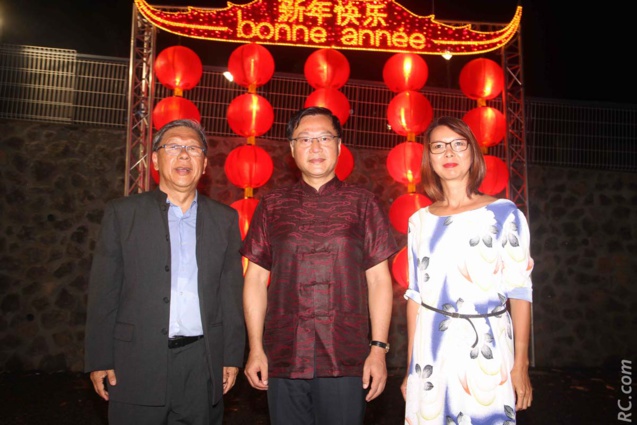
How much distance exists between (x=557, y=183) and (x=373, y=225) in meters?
5.44

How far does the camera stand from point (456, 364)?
178cm

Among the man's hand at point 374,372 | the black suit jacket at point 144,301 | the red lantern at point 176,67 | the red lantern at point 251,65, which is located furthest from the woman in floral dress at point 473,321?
the red lantern at point 176,67

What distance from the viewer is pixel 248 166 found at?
4.68 meters

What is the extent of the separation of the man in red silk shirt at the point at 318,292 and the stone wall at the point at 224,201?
4.09 metres

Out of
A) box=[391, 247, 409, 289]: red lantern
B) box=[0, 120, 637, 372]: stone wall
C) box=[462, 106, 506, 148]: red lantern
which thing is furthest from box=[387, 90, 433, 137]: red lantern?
box=[0, 120, 637, 372]: stone wall

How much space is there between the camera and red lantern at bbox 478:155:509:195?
193 inches

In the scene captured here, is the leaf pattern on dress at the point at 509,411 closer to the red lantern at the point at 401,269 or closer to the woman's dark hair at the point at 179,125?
the woman's dark hair at the point at 179,125

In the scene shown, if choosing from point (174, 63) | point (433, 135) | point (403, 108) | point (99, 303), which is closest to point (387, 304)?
point (433, 135)

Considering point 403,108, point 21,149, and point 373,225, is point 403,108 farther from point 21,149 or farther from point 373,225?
point 21,149

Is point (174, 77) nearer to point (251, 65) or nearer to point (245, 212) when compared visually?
point (251, 65)

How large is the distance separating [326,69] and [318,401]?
12.1 feet

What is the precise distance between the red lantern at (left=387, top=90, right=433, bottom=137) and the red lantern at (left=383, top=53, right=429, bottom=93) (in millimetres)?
85

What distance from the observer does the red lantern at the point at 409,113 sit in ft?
15.8

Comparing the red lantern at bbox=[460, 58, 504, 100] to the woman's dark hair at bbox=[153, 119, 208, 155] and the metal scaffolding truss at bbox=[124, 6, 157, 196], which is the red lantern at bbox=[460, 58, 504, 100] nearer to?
the metal scaffolding truss at bbox=[124, 6, 157, 196]
